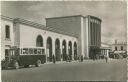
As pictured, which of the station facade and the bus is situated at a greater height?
the station facade

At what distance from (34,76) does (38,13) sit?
1.55 m

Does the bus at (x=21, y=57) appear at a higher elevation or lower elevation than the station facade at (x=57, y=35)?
lower

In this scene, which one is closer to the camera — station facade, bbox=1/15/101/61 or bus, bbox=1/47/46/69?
station facade, bbox=1/15/101/61

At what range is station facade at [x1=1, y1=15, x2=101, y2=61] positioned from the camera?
992 centimetres

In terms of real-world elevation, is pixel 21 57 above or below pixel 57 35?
below

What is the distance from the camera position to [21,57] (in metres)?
10.9

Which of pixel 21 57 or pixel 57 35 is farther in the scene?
pixel 57 35

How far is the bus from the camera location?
33.6 ft

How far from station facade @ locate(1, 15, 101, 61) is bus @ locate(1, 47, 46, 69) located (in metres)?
0.19

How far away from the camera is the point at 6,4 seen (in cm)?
769

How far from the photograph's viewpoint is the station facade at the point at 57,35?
9.92 m

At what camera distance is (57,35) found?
51.0 feet

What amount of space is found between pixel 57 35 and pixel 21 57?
16.0 ft

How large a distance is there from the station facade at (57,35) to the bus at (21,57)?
0.19m
